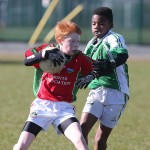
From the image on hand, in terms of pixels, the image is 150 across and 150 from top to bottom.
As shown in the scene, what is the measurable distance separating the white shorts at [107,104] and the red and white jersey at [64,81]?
0.73 m

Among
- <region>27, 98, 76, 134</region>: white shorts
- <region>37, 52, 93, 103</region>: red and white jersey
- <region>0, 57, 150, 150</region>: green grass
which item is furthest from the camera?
<region>0, 57, 150, 150</region>: green grass

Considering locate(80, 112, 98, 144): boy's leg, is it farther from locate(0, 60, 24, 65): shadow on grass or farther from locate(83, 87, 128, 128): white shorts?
locate(0, 60, 24, 65): shadow on grass

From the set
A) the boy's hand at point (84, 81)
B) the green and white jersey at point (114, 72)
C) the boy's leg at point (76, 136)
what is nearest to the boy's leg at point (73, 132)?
the boy's leg at point (76, 136)

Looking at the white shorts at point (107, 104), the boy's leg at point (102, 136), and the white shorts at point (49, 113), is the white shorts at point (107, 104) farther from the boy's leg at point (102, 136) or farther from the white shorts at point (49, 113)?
the white shorts at point (49, 113)

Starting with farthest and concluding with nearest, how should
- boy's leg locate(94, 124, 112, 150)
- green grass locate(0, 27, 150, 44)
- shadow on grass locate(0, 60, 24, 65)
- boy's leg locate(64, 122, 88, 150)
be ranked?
1. green grass locate(0, 27, 150, 44)
2. shadow on grass locate(0, 60, 24, 65)
3. boy's leg locate(94, 124, 112, 150)
4. boy's leg locate(64, 122, 88, 150)

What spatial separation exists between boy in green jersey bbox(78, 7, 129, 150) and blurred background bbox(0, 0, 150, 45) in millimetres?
27576

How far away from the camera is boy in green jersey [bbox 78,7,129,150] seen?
733 centimetres

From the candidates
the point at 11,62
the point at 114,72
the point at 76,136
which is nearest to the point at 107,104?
the point at 114,72

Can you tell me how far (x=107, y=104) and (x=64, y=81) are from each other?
101 centimetres

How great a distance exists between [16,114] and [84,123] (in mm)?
4921

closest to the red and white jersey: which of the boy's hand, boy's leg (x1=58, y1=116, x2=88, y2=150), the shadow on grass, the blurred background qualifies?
the boy's hand

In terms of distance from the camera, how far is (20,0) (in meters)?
37.3

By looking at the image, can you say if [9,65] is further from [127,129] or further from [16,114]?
[127,129]

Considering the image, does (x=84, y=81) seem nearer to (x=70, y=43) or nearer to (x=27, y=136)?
(x=70, y=43)
